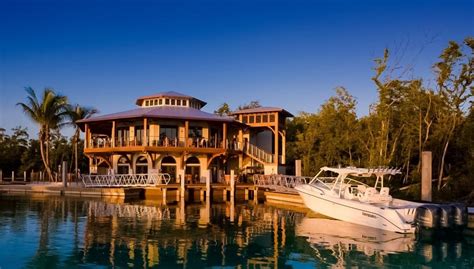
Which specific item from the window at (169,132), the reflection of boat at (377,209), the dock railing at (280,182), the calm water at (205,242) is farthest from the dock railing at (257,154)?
the reflection of boat at (377,209)

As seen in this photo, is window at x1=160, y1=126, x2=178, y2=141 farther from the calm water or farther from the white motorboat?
the white motorboat

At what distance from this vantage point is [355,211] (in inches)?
760

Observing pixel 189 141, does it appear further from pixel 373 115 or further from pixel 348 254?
pixel 348 254

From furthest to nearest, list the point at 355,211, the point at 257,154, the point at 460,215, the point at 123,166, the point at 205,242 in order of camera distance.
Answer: the point at 257,154 → the point at 123,166 → the point at 355,211 → the point at 460,215 → the point at 205,242

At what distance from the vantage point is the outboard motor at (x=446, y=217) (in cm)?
1769

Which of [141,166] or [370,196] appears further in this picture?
[141,166]

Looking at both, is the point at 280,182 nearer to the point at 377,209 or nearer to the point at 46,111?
the point at 377,209

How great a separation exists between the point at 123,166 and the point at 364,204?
21.9m

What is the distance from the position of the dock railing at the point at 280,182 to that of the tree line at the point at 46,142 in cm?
1706

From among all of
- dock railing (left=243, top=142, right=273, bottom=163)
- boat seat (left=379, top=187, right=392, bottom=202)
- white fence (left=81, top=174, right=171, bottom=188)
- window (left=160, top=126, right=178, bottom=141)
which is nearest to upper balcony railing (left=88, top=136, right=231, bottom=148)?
window (left=160, top=126, right=178, bottom=141)

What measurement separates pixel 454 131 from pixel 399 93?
14.3 feet

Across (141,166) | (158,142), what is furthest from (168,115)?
(141,166)

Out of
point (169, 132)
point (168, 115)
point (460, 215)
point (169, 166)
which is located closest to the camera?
point (460, 215)

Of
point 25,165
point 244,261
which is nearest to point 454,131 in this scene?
point 244,261
